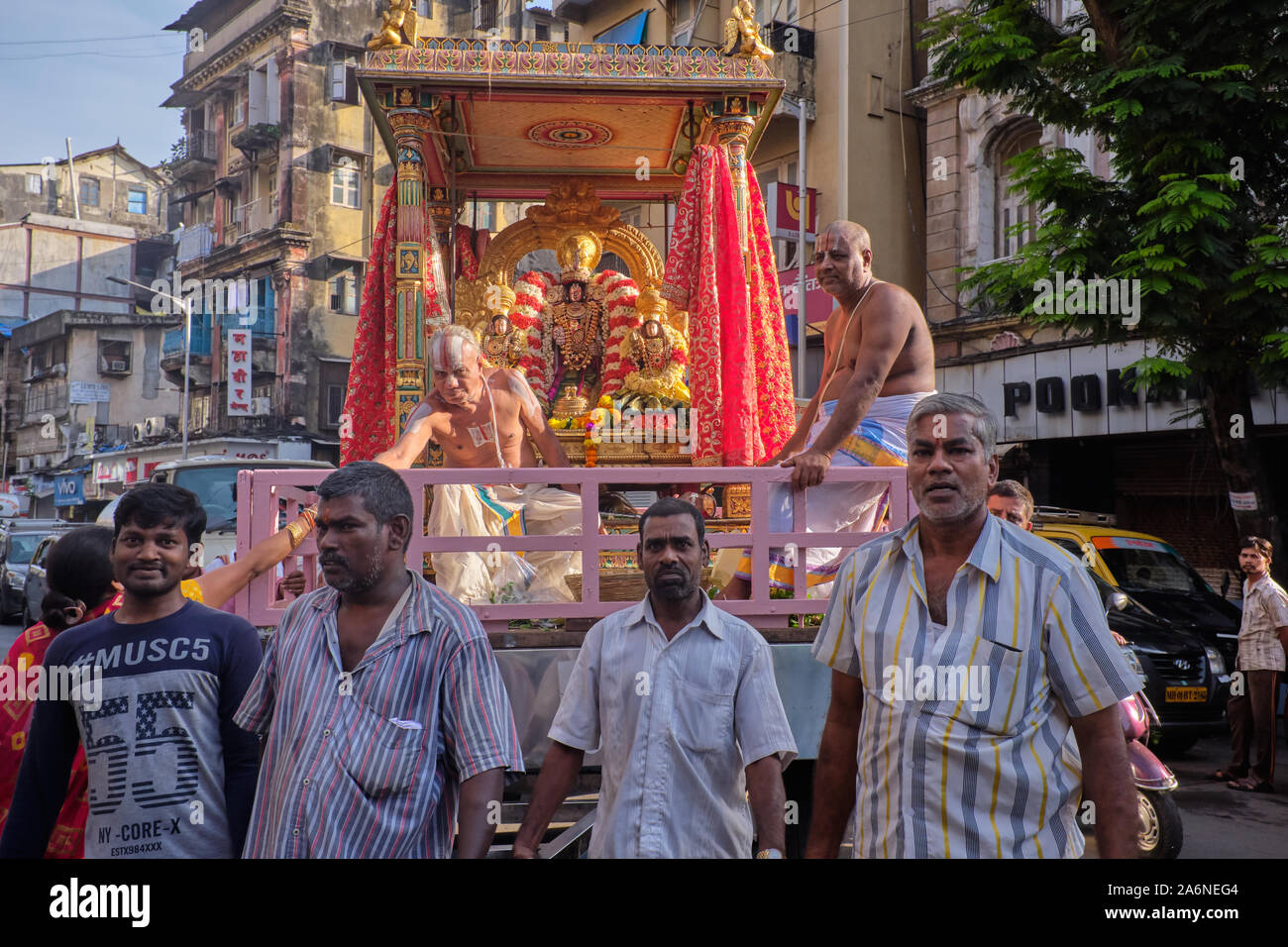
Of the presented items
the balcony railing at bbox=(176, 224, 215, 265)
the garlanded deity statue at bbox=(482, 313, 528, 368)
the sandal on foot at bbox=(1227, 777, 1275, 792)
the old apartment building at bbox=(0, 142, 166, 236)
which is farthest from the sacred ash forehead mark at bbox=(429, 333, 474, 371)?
the old apartment building at bbox=(0, 142, 166, 236)

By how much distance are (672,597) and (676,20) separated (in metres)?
21.9

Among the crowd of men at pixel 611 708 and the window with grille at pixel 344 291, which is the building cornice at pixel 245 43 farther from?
the crowd of men at pixel 611 708

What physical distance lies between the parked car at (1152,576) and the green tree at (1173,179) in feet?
2.81

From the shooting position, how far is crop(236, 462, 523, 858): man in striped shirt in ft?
8.62

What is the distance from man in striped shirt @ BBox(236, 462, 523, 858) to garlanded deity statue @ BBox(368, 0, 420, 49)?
18.0 ft

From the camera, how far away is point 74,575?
3633 millimetres

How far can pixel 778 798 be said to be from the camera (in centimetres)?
316

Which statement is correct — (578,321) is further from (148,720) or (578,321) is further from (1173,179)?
(148,720)

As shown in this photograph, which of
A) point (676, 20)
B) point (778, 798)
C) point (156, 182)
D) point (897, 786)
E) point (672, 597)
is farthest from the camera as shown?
point (156, 182)

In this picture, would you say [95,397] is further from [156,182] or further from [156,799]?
[156,799]

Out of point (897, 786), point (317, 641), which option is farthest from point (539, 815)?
point (897, 786)

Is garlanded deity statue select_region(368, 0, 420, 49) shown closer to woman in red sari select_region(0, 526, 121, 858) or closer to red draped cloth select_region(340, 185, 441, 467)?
red draped cloth select_region(340, 185, 441, 467)

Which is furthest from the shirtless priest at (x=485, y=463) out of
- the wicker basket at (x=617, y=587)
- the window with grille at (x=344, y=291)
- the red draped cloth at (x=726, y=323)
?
the window with grille at (x=344, y=291)

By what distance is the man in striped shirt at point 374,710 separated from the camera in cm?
263
